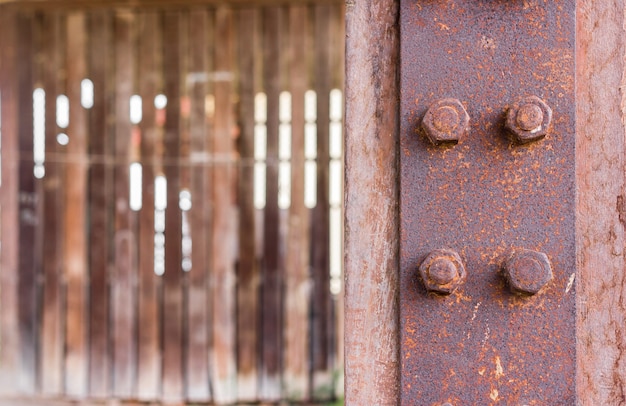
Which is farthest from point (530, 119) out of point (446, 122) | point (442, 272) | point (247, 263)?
point (247, 263)

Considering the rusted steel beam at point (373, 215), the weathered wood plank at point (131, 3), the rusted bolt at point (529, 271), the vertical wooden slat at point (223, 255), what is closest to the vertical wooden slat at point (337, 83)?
Result: the weathered wood plank at point (131, 3)

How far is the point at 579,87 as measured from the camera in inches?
29.9

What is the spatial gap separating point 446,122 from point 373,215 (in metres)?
0.17

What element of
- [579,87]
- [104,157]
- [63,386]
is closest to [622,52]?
[579,87]

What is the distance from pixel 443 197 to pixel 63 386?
15.6ft

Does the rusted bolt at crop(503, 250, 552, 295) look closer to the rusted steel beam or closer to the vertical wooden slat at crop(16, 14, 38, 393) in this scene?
the rusted steel beam

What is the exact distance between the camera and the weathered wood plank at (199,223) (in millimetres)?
4410

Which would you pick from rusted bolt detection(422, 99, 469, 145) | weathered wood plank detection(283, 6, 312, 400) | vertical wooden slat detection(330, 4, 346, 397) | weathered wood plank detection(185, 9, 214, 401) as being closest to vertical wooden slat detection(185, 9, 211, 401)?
weathered wood plank detection(185, 9, 214, 401)

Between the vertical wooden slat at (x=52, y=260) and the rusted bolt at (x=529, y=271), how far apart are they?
180 inches

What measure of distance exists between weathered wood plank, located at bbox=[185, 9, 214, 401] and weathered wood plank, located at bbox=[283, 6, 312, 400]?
27.5 inches

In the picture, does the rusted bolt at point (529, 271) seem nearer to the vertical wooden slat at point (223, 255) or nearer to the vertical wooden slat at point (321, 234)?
the vertical wooden slat at point (321, 234)

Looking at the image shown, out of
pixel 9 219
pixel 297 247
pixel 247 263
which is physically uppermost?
pixel 9 219

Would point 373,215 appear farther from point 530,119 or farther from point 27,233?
point 27,233

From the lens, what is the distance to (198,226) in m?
4.41
